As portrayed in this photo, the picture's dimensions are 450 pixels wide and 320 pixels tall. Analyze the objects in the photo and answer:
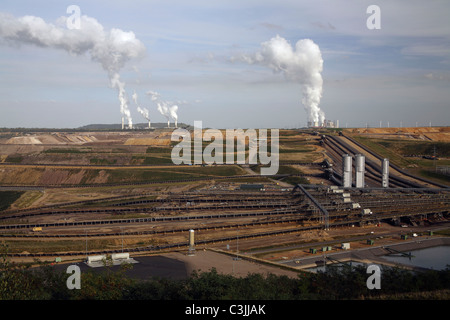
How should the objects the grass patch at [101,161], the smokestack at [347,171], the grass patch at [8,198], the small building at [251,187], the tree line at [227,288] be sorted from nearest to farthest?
the tree line at [227,288], the grass patch at [8,198], the smokestack at [347,171], the small building at [251,187], the grass patch at [101,161]

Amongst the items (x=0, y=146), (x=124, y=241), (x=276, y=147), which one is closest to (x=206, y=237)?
(x=124, y=241)

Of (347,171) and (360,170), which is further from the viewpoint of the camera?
(347,171)

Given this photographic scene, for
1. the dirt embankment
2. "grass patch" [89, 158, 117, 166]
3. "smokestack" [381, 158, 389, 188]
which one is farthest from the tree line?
the dirt embankment

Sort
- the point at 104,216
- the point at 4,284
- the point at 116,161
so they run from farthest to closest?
1. the point at 116,161
2. the point at 104,216
3. the point at 4,284

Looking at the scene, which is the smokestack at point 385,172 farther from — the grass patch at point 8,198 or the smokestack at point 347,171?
the grass patch at point 8,198

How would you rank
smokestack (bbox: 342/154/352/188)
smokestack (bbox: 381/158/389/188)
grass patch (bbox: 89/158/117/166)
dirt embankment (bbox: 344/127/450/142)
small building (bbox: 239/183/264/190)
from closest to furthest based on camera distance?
smokestack (bbox: 342/154/352/188), smokestack (bbox: 381/158/389/188), small building (bbox: 239/183/264/190), grass patch (bbox: 89/158/117/166), dirt embankment (bbox: 344/127/450/142)

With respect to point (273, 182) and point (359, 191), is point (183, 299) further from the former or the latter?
point (273, 182)

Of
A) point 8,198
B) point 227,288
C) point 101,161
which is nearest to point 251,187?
point 8,198

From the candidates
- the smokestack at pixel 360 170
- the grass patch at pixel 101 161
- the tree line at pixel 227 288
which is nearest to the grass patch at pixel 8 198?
the grass patch at pixel 101 161

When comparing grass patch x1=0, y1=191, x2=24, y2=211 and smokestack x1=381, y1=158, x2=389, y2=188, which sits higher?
smokestack x1=381, y1=158, x2=389, y2=188

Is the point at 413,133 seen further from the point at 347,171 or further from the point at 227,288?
the point at 227,288

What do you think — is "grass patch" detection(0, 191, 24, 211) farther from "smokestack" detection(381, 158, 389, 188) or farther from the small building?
"smokestack" detection(381, 158, 389, 188)
